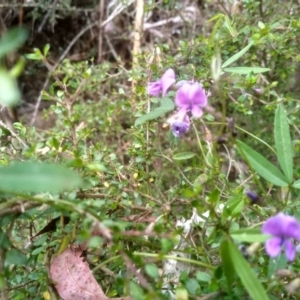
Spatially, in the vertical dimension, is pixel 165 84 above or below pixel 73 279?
above

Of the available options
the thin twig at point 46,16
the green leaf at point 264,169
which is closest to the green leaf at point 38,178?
the green leaf at point 264,169

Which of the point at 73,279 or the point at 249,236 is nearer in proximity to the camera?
the point at 249,236

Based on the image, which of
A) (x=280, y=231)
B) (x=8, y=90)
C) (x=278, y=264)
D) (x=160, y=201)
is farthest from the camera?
(x=160, y=201)

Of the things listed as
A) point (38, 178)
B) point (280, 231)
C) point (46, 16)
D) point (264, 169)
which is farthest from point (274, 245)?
point (46, 16)

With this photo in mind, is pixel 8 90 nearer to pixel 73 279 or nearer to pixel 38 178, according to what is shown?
pixel 38 178

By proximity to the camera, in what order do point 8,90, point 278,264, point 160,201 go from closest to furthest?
1. point 8,90
2. point 278,264
3. point 160,201

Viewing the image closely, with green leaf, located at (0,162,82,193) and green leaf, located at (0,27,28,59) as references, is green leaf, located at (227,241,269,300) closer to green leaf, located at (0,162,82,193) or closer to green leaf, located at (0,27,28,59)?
green leaf, located at (0,162,82,193)

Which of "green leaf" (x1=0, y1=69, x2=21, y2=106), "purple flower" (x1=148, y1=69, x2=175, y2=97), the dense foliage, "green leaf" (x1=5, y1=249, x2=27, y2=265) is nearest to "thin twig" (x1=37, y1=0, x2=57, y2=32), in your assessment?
the dense foliage
